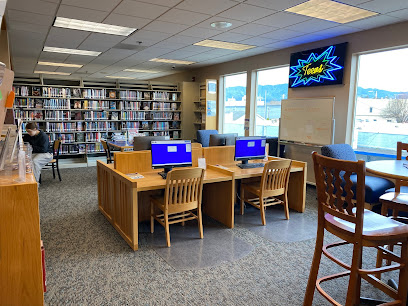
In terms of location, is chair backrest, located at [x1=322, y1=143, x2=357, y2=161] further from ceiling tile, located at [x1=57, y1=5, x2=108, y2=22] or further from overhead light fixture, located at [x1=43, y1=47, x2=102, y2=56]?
overhead light fixture, located at [x1=43, y1=47, x2=102, y2=56]

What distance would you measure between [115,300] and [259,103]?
5887mm

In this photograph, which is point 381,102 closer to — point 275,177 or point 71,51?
point 275,177

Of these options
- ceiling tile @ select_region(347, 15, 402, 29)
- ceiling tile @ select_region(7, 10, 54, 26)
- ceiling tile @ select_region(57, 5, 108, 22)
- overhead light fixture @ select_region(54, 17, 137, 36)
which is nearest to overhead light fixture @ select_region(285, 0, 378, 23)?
ceiling tile @ select_region(347, 15, 402, 29)

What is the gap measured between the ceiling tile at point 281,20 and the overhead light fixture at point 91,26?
6.97 feet

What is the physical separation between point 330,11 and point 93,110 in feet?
19.2

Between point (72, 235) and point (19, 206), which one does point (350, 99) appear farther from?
point (19, 206)

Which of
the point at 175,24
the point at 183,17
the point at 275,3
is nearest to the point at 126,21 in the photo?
the point at 175,24

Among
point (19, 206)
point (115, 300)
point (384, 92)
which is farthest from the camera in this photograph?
point (384, 92)

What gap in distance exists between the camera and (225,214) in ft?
12.3

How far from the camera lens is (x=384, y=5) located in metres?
3.68

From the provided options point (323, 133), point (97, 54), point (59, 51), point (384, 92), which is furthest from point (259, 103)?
point (59, 51)

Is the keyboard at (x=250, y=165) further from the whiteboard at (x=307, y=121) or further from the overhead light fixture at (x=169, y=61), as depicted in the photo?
the overhead light fixture at (x=169, y=61)

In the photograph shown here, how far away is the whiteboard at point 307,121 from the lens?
17.9 ft

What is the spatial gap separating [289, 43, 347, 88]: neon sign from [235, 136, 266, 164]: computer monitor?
2018 millimetres
